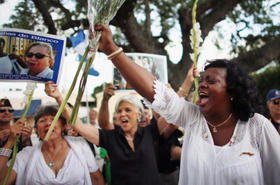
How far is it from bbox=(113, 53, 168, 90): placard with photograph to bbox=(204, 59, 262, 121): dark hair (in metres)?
2.11

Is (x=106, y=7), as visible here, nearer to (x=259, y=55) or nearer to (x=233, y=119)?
(x=233, y=119)

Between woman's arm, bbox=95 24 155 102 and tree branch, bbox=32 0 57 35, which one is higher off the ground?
tree branch, bbox=32 0 57 35

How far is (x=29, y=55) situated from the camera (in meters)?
2.08

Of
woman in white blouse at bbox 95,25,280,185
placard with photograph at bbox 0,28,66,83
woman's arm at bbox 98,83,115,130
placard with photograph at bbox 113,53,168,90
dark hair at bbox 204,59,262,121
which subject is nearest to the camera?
woman in white blouse at bbox 95,25,280,185

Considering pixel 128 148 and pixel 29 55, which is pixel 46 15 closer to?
pixel 29 55

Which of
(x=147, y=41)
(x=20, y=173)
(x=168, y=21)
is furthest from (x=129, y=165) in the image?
(x=168, y=21)

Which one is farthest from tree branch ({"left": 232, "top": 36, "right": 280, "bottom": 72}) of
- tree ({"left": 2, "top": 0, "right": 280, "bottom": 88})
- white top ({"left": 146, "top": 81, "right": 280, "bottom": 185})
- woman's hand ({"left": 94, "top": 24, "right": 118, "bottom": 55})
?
woman's hand ({"left": 94, "top": 24, "right": 118, "bottom": 55})

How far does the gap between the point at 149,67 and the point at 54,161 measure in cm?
205

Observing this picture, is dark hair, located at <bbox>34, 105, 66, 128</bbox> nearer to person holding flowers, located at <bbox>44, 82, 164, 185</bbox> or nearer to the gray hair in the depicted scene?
person holding flowers, located at <bbox>44, 82, 164, 185</bbox>

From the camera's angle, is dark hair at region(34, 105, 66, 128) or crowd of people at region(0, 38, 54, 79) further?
dark hair at region(34, 105, 66, 128)

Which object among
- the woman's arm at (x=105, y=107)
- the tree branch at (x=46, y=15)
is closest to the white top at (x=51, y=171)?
the woman's arm at (x=105, y=107)

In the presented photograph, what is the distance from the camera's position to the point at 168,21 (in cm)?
799

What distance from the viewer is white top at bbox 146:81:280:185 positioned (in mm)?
1648

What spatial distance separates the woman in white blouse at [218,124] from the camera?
1.64m
